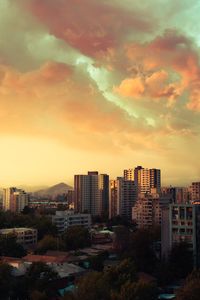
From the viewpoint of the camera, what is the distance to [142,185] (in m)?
44.9

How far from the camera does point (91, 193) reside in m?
40.8

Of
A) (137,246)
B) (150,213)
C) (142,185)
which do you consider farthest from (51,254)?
(142,185)

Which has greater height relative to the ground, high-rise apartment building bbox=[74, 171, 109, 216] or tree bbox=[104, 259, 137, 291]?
high-rise apartment building bbox=[74, 171, 109, 216]

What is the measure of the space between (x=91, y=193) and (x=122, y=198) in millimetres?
→ 5524

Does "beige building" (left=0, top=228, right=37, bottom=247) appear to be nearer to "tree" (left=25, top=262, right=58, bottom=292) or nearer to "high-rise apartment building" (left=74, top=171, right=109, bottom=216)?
"tree" (left=25, top=262, right=58, bottom=292)

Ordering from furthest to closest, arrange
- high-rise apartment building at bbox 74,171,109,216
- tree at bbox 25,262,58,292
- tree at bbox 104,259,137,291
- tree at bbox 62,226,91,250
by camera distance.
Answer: high-rise apartment building at bbox 74,171,109,216, tree at bbox 62,226,91,250, tree at bbox 25,262,58,292, tree at bbox 104,259,137,291

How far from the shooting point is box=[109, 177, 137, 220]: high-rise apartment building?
117 feet

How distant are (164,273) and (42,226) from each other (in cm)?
1104

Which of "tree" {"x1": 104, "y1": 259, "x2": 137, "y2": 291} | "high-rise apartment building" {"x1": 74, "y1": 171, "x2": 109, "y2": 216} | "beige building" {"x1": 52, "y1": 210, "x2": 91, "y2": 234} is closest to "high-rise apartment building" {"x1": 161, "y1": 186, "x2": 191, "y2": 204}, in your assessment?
"high-rise apartment building" {"x1": 74, "y1": 171, "x2": 109, "y2": 216}

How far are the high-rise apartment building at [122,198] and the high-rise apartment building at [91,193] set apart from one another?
10.4ft

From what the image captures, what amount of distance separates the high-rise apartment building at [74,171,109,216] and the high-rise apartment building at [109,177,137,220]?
3.17m

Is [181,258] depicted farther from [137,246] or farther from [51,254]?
[51,254]

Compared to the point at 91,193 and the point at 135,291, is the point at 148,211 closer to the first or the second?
the point at 91,193

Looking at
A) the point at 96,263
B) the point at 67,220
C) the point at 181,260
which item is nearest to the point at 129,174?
the point at 67,220
